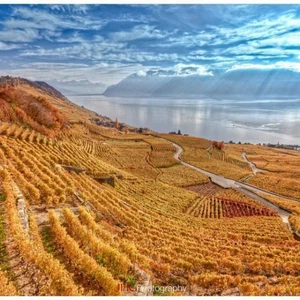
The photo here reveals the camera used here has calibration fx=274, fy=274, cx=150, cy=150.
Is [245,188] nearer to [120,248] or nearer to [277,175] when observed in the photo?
[277,175]

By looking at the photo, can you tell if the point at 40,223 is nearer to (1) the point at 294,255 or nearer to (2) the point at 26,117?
(1) the point at 294,255

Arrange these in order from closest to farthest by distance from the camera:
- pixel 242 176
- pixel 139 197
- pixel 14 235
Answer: pixel 14 235
pixel 139 197
pixel 242 176

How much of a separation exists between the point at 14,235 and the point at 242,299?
5291 millimetres

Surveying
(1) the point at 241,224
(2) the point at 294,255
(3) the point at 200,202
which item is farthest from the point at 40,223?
(3) the point at 200,202

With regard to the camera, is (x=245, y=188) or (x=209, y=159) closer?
(x=245, y=188)

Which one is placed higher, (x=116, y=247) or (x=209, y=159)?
(x=116, y=247)

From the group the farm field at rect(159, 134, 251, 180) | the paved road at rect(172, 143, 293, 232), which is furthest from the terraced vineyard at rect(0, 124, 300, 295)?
the farm field at rect(159, 134, 251, 180)

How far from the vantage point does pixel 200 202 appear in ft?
81.4

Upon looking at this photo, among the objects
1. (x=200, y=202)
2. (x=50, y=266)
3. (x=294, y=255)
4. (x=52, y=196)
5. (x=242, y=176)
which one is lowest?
(x=242, y=176)

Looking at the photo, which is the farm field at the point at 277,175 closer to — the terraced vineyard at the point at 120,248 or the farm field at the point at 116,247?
the farm field at the point at 116,247

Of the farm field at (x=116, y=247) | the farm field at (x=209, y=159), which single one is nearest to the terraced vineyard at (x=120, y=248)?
the farm field at (x=116, y=247)

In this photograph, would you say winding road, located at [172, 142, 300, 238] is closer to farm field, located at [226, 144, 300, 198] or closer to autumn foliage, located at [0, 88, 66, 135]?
farm field, located at [226, 144, 300, 198]

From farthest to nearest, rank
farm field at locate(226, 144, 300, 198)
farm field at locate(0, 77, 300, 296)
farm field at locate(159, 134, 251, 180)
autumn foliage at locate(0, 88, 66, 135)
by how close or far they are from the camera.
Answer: farm field at locate(159, 134, 251, 180) < farm field at locate(226, 144, 300, 198) < autumn foliage at locate(0, 88, 66, 135) < farm field at locate(0, 77, 300, 296)

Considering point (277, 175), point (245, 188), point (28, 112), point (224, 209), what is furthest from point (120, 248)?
point (277, 175)
